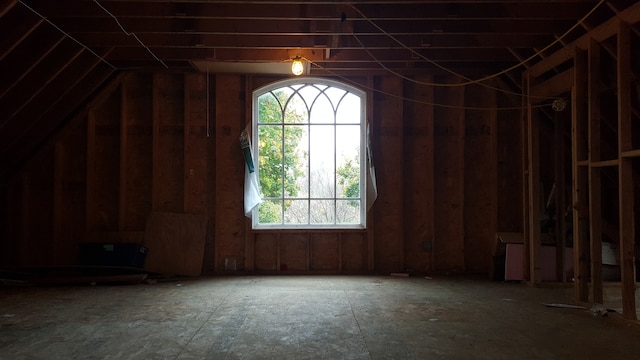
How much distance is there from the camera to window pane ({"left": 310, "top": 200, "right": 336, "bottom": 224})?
6727 mm

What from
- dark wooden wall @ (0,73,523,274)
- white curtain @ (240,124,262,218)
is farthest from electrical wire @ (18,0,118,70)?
white curtain @ (240,124,262,218)

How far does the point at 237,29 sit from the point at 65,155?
11.3ft

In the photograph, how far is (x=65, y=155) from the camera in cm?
640

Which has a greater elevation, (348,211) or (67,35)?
(67,35)

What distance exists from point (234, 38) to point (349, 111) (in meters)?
2.25

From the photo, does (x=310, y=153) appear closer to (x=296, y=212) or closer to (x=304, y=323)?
(x=296, y=212)

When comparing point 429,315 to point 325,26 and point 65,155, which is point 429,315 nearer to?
point 325,26

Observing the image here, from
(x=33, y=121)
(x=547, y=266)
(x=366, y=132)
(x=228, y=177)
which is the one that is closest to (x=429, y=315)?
(x=547, y=266)

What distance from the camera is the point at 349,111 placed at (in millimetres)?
6840

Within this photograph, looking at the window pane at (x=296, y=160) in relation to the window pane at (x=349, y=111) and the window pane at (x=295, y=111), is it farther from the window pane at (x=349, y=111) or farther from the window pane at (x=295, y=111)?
the window pane at (x=349, y=111)

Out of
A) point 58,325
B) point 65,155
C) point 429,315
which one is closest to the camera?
point 58,325

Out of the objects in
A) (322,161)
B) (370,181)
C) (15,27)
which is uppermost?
(15,27)

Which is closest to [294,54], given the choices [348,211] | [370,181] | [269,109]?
[269,109]

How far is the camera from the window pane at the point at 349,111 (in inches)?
269
